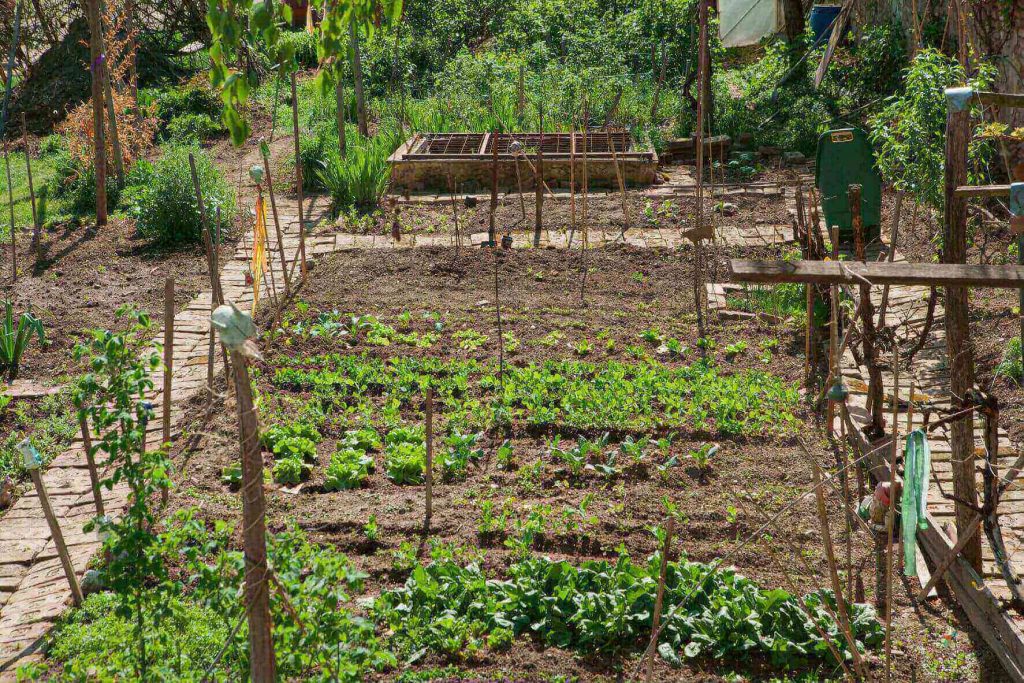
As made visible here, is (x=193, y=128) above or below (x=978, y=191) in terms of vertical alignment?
above

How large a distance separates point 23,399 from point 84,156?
17.7ft

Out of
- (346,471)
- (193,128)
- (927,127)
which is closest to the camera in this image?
(346,471)

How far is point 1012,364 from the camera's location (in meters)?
5.94

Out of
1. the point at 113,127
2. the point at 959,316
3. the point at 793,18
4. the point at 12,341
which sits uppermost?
the point at 793,18

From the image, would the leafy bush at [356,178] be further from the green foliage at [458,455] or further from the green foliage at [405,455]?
the green foliage at [458,455]

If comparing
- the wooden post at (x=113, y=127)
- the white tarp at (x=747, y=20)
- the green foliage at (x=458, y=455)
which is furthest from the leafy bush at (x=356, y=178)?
the white tarp at (x=747, y=20)

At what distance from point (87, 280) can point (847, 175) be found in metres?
6.96

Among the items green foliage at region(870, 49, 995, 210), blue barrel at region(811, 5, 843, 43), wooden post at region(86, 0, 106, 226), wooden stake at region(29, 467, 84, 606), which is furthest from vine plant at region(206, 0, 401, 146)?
blue barrel at region(811, 5, 843, 43)

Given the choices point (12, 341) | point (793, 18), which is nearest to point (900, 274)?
point (12, 341)

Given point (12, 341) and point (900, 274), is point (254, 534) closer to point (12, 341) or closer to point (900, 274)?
point (900, 274)

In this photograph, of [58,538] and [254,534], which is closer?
[254,534]

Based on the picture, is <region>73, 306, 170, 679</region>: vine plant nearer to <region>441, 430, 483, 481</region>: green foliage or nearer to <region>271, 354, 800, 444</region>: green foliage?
<region>441, 430, 483, 481</region>: green foliage

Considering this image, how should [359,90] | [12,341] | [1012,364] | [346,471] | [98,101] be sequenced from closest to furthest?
[346,471] → [1012,364] → [12,341] → [98,101] → [359,90]

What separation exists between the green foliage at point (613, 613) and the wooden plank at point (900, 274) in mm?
1217
